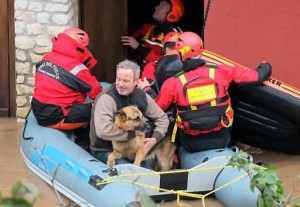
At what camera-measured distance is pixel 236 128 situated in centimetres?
615

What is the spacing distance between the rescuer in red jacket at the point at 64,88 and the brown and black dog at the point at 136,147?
77cm

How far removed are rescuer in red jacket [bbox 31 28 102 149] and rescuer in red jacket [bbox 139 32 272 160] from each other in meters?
0.71

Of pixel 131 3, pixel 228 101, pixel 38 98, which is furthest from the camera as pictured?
pixel 131 3

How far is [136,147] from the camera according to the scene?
16.5 ft

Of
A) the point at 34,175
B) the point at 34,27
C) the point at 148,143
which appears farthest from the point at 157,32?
the point at 148,143

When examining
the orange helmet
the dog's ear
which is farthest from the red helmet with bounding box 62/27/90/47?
the orange helmet

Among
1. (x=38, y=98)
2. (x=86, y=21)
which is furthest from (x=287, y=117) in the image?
(x=86, y=21)

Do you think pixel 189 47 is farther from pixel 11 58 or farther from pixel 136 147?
pixel 11 58

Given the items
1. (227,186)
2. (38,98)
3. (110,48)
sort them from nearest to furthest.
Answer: (227,186) < (38,98) < (110,48)

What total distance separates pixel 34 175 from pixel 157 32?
300cm

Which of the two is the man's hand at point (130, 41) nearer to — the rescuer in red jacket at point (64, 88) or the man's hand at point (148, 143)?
the rescuer in red jacket at point (64, 88)

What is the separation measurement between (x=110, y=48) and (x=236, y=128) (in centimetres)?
277

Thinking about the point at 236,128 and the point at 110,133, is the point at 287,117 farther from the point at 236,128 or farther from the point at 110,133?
the point at 110,133

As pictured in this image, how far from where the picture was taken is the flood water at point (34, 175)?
5.10 metres
